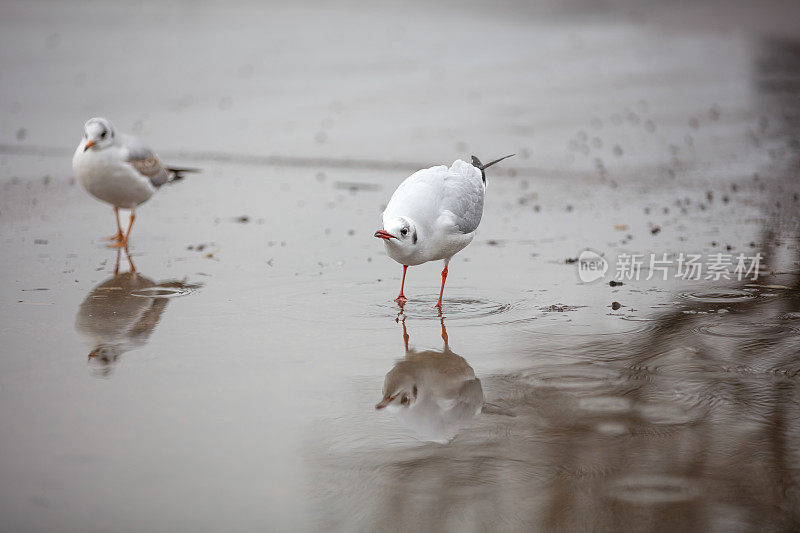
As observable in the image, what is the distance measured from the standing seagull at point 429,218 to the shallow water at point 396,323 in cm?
40

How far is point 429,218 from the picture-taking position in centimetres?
620

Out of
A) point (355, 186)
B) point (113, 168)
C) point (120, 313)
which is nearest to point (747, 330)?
point (120, 313)

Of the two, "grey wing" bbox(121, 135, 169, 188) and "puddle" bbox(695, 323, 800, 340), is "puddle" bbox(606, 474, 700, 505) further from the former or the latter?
"grey wing" bbox(121, 135, 169, 188)

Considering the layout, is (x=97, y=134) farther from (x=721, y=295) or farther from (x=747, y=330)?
(x=747, y=330)

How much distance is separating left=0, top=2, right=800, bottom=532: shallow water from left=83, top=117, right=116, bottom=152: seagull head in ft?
2.69

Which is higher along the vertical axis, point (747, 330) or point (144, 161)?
point (144, 161)

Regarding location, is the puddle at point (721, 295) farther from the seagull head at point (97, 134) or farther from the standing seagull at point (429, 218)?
the seagull head at point (97, 134)

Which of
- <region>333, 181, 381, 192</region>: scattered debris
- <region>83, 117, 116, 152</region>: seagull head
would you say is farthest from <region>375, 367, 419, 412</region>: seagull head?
<region>333, 181, 381, 192</region>: scattered debris

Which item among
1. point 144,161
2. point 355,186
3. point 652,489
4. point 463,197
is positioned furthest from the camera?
point 355,186

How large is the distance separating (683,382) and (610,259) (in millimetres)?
2841

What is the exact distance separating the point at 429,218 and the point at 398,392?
1671mm

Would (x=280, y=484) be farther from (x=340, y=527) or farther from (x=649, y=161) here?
(x=649, y=161)

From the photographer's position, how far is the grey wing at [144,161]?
8680 millimetres

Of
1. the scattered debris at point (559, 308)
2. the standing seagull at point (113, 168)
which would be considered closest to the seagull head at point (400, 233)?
the scattered debris at point (559, 308)
